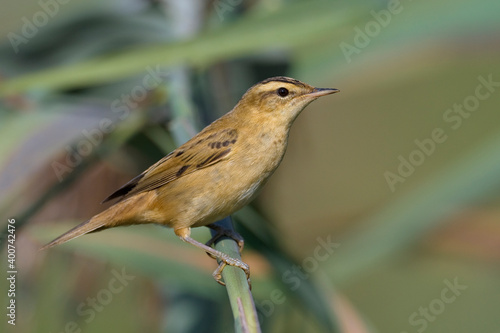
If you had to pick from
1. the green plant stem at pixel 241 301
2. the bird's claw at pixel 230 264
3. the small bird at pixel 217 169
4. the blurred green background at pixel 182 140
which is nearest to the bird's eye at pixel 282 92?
the small bird at pixel 217 169

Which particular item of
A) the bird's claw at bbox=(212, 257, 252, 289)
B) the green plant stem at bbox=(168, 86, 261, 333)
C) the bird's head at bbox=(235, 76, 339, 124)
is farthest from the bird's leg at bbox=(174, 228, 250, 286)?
the bird's head at bbox=(235, 76, 339, 124)

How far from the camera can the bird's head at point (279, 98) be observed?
2.59m

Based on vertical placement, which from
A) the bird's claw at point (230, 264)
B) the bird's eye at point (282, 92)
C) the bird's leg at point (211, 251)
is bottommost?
the bird's claw at point (230, 264)

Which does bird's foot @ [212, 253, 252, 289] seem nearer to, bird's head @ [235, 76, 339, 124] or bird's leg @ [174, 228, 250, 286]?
bird's leg @ [174, 228, 250, 286]

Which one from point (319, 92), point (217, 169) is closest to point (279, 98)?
point (319, 92)

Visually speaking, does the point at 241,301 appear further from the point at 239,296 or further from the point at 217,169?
the point at 217,169

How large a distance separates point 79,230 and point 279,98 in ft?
2.89

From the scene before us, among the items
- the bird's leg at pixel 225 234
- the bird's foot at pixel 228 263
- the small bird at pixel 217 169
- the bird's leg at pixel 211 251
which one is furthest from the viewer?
the small bird at pixel 217 169

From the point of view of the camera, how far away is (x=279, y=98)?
104 inches

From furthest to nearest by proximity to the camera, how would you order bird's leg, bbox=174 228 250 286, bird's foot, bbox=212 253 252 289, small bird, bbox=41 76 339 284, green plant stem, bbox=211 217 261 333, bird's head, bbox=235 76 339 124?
bird's head, bbox=235 76 339 124
small bird, bbox=41 76 339 284
bird's leg, bbox=174 228 250 286
bird's foot, bbox=212 253 252 289
green plant stem, bbox=211 217 261 333

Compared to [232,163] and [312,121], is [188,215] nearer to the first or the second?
[232,163]

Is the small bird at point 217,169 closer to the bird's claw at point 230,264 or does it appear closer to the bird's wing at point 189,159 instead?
the bird's wing at point 189,159

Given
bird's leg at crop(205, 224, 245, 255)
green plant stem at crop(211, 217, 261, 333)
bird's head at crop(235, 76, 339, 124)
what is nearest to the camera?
green plant stem at crop(211, 217, 261, 333)

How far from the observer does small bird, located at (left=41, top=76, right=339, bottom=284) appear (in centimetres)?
245
